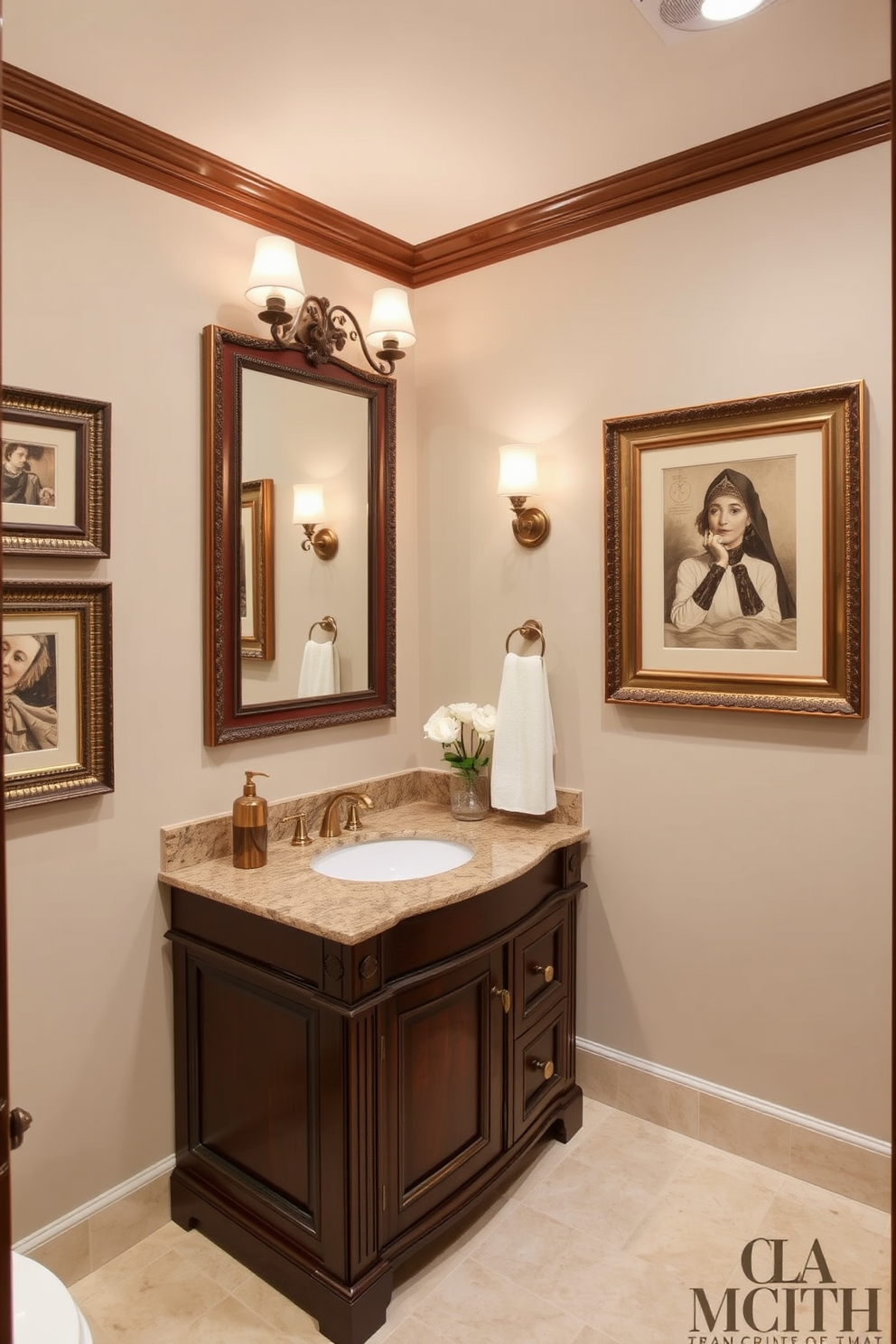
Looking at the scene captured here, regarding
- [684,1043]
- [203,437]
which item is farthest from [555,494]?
[684,1043]

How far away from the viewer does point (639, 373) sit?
7.93ft

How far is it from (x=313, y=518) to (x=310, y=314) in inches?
21.3

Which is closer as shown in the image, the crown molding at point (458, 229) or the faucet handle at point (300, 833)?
the crown molding at point (458, 229)

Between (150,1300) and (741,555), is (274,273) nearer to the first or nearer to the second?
(741,555)

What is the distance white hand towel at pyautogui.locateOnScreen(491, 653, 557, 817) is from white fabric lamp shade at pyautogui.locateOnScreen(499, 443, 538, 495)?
1.52 feet

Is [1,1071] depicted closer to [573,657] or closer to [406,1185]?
[406,1185]

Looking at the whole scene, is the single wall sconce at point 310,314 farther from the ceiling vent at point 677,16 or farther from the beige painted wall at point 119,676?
the ceiling vent at point 677,16

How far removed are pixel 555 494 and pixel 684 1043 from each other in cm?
156

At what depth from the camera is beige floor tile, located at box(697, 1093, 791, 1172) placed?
2279mm

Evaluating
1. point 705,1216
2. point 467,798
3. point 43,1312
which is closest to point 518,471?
point 467,798

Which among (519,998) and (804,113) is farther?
(519,998)

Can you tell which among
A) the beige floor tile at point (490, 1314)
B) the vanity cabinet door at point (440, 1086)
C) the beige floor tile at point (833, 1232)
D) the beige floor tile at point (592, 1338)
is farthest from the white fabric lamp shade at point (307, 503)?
the beige floor tile at point (833, 1232)

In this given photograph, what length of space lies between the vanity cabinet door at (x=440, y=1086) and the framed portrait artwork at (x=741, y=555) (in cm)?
90

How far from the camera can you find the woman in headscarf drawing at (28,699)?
6.06 ft
